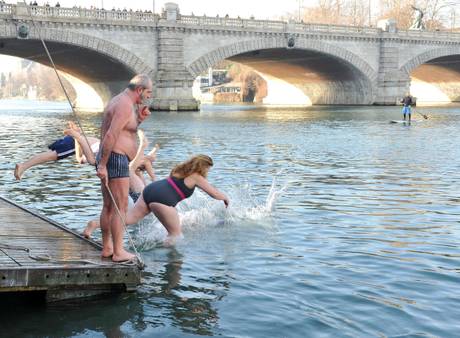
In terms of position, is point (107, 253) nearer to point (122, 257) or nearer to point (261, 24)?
point (122, 257)

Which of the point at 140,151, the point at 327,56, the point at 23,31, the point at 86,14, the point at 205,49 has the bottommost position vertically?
the point at 140,151

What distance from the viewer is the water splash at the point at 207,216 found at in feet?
29.4

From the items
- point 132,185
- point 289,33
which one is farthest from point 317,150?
point 289,33

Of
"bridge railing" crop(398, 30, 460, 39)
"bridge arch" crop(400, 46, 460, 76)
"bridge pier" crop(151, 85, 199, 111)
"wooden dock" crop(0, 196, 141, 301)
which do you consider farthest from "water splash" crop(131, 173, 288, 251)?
"bridge railing" crop(398, 30, 460, 39)

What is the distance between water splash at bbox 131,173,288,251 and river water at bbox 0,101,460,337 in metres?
0.03

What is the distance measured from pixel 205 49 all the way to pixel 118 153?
146 feet

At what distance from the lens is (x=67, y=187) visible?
1353 centimetres

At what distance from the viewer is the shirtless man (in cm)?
646

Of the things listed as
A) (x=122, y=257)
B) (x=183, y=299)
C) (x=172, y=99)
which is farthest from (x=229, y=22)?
(x=183, y=299)

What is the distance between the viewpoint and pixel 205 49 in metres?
50.2

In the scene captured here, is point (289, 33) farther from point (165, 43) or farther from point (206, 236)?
point (206, 236)

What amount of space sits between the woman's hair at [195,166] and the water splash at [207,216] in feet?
2.83

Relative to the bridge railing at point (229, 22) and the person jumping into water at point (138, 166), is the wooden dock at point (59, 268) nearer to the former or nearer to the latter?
the person jumping into water at point (138, 166)

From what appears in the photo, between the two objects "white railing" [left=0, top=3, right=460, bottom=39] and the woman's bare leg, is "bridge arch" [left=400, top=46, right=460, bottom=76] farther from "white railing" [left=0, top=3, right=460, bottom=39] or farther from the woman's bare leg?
the woman's bare leg
